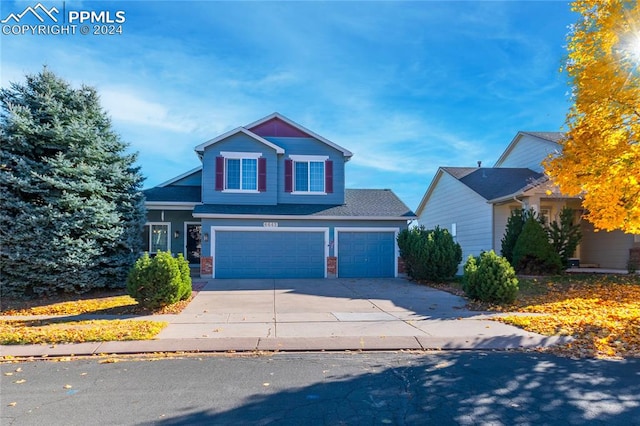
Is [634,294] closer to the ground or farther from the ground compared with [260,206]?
closer to the ground

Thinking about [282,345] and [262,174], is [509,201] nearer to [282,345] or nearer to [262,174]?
[262,174]

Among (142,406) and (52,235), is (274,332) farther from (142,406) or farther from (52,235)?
Result: (52,235)

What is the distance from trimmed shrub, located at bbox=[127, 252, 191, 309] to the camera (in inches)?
421

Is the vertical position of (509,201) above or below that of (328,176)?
below

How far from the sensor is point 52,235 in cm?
1288

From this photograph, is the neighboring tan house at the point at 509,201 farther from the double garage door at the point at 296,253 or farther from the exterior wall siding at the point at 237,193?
the exterior wall siding at the point at 237,193

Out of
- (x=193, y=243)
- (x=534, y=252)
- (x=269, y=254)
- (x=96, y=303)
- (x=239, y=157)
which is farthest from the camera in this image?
(x=193, y=243)

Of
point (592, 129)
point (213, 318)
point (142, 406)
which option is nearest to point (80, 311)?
point (213, 318)

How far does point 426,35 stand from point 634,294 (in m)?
9.99

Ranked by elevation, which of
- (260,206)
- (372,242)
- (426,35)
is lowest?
(372,242)

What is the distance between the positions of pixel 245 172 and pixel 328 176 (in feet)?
12.4

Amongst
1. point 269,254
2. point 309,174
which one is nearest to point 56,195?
point 269,254

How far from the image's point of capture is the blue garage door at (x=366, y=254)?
62.6 feet

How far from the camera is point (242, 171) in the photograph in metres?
19.5
